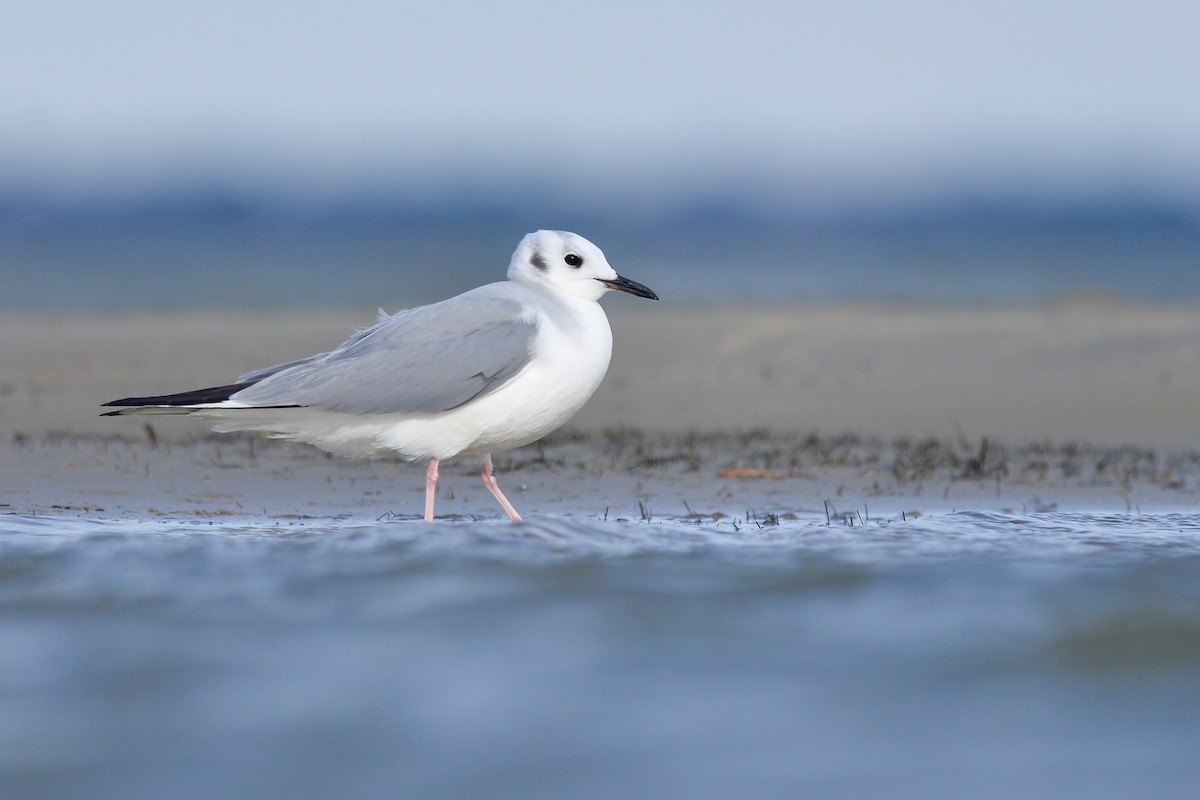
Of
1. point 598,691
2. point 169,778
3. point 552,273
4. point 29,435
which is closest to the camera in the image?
point 169,778

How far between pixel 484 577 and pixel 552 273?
211 cm

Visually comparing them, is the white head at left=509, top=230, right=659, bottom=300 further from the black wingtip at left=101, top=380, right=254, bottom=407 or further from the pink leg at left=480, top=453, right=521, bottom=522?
the black wingtip at left=101, top=380, right=254, bottom=407

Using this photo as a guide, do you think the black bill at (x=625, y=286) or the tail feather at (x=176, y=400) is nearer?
the tail feather at (x=176, y=400)

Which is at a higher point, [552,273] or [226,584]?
[552,273]

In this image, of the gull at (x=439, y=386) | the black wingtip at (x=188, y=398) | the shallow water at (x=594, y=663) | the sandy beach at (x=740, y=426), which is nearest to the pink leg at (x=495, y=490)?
the gull at (x=439, y=386)

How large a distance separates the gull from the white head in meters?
0.21

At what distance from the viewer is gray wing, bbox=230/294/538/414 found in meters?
6.48

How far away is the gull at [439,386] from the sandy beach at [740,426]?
684 mm

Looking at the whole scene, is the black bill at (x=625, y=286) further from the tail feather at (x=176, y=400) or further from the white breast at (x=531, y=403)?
the tail feather at (x=176, y=400)

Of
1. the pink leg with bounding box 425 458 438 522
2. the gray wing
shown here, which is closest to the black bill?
the gray wing

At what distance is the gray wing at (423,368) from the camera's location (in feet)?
21.3

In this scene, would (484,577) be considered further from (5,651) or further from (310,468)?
(310,468)

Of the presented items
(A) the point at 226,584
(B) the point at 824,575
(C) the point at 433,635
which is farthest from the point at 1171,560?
(A) the point at 226,584

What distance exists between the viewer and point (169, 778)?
371 centimetres
